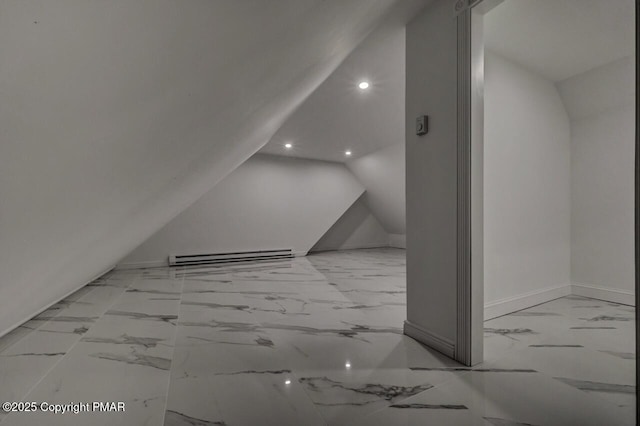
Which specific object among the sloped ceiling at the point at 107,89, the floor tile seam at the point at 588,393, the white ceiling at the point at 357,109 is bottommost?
the floor tile seam at the point at 588,393

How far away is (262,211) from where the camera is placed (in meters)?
6.05

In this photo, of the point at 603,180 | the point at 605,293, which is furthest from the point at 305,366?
the point at 603,180

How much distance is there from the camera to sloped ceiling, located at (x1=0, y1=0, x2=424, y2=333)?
41 cm

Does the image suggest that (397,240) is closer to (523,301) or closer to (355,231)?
(355,231)

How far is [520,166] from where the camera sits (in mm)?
2756

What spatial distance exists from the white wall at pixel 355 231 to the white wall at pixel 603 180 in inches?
181

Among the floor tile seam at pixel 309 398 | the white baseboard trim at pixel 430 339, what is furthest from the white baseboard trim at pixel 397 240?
the floor tile seam at pixel 309 398

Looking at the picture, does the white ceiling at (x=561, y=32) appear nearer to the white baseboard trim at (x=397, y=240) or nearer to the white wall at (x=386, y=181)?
the white wall at (x=386, y=181)

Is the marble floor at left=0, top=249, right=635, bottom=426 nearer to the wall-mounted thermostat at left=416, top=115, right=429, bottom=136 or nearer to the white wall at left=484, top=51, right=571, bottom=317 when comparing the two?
the white wall at left=484, top=51, right=571, bottom=317

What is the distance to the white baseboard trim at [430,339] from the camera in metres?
1.80

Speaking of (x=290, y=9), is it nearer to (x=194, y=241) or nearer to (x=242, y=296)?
(x=242, y=296)

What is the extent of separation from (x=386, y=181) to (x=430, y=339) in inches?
185

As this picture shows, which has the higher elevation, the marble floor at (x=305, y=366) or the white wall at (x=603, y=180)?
the white wall at (x=603, y=180)

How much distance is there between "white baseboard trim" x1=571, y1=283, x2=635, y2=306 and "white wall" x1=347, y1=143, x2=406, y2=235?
2951 millimetres
